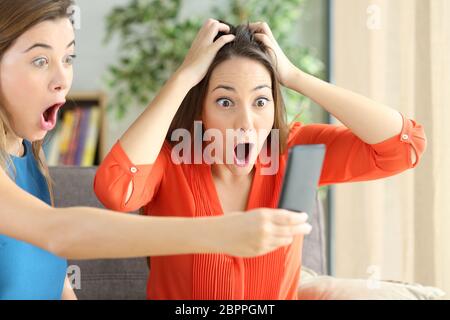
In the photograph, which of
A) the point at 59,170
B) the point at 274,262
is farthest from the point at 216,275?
the point at 59,170

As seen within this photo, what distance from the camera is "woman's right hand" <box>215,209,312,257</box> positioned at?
0.79m

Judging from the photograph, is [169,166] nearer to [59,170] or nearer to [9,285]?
[9,285]

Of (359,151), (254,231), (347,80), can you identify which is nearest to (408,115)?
(347,80)

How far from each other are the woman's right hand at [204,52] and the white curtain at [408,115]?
0.93m

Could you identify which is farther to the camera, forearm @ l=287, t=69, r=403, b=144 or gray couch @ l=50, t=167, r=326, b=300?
gray couch @ l=50, t=167, r=326, b=300

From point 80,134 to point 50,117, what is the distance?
2253 millimetres

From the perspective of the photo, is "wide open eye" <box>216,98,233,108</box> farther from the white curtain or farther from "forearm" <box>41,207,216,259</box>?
the white curtain

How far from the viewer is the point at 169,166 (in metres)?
1.34

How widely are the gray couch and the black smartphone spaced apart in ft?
2.81

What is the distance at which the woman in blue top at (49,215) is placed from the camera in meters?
0.81

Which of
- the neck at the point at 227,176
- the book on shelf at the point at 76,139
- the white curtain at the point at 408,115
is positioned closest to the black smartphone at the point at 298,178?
the neck at the point at 227,176

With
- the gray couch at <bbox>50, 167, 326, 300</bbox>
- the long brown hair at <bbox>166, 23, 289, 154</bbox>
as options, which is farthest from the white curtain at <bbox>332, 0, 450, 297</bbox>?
the long brown hair at <bbox>166, 23, 289, 154</bbox>

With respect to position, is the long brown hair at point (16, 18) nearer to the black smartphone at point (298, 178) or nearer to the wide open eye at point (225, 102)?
the wide open eye at point (225, 102)

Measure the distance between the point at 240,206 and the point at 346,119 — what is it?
→ 0.25 metres
